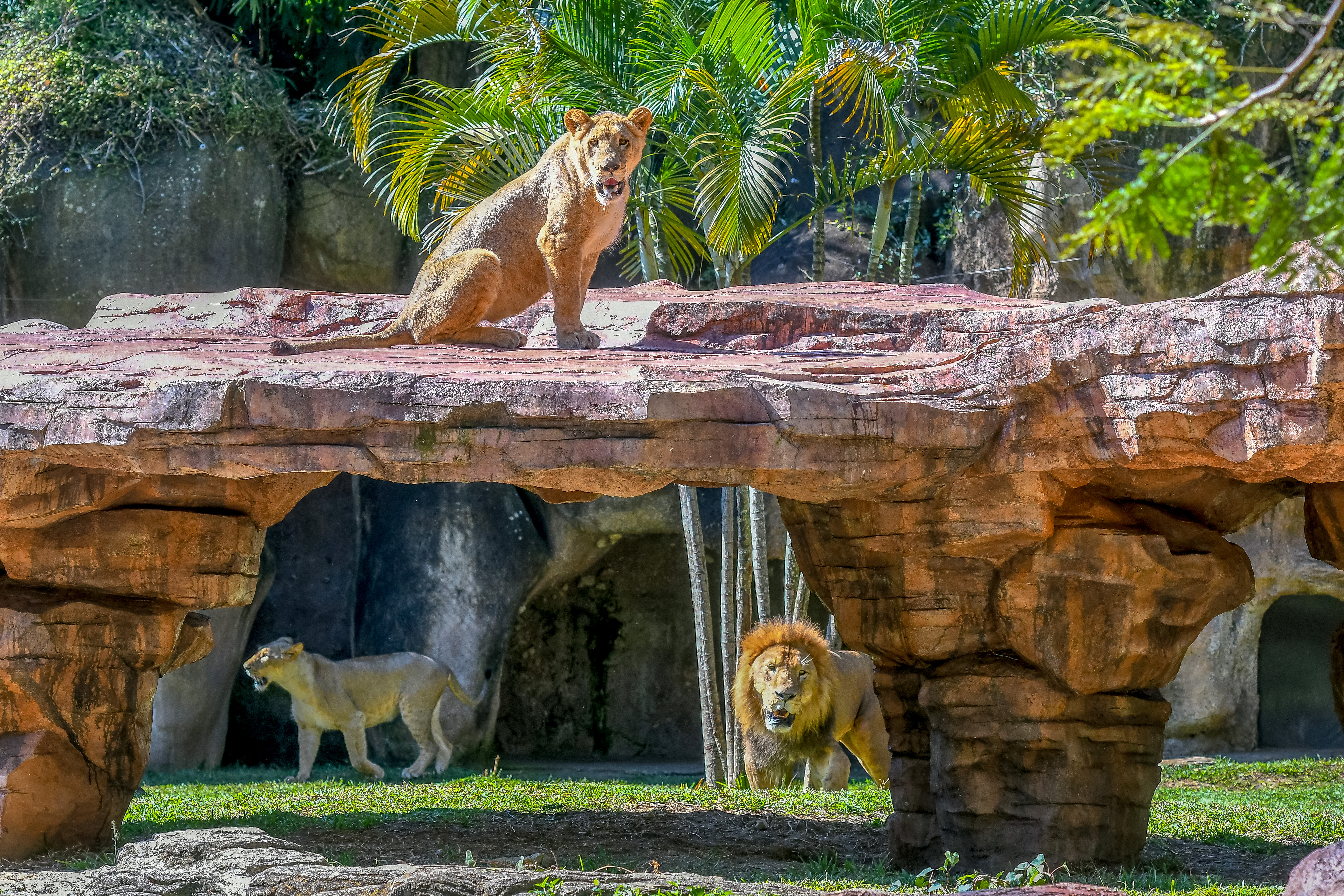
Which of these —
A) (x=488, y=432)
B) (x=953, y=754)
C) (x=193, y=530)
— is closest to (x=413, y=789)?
(x=193, y=530)

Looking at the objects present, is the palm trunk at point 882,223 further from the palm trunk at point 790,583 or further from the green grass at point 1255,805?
the green grass at point 1255,805

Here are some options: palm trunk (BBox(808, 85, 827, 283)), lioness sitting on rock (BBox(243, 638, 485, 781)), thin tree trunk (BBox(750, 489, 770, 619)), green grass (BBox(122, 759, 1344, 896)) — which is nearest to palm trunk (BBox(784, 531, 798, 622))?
thin tree trunk (BBox(750, 489, 770, 619))

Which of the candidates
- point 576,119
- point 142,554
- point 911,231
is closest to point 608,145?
point 576,119

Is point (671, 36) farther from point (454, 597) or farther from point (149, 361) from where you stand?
point (454, 597)

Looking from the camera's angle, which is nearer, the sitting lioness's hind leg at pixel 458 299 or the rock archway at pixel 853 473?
the rock archway at pixel 853 473

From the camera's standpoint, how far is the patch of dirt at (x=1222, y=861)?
22.2 feet

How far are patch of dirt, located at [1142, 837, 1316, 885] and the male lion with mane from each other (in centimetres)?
249

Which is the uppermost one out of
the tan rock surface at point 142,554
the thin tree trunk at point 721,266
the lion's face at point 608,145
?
the thin tree trunk at point 721,266

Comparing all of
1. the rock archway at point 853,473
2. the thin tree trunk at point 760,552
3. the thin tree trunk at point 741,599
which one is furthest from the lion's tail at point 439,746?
the rock archway at point 853,473

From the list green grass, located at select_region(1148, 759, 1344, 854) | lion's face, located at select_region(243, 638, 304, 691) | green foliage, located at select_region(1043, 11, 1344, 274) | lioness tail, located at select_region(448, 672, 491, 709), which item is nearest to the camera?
green foliage, located at select_region(1043, 11, 1344, 274)

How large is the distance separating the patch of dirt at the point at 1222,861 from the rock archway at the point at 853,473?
0.36 m

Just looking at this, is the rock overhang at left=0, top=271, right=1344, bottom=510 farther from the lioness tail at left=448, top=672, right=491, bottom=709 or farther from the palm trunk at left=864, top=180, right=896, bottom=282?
the lioness tail at left=448, top=672, right=491, bottom=709

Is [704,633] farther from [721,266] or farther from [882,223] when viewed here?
[882,223]

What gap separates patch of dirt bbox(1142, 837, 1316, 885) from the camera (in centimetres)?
677
